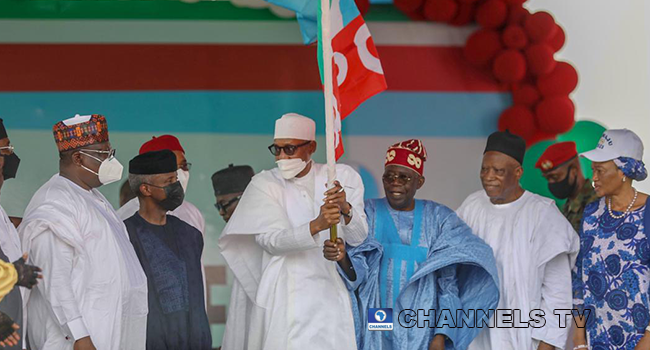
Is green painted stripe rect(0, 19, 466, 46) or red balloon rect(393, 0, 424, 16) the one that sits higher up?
red balloon rect(393, 0, 424, 16)

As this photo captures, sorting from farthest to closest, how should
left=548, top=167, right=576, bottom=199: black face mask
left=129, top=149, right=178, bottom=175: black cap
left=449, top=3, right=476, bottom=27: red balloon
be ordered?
1. left=449, top=3, right=476, bottom=27: red balloon
2. left=548, top=167, right=576, bottom=199: black face mask
3. left=129, top=149, right=178, bottom=175: black cap

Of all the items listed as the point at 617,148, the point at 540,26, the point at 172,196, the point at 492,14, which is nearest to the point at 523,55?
the point at 540,26

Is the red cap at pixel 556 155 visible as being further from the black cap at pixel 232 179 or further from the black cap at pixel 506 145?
the black cap at pixel 232 179

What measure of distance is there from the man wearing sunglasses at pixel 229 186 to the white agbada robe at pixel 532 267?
6.66ft

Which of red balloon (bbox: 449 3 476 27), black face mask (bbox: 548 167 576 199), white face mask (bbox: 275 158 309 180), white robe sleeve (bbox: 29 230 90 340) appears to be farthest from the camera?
red balloon (bbox: 449 3 476 27)

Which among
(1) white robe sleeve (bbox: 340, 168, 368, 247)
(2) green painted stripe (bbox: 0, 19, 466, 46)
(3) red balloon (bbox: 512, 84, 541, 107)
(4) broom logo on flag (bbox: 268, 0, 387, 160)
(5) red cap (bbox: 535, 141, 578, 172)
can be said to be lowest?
(1) white robe sleeve (bbox: 340, 168, 368, 247)

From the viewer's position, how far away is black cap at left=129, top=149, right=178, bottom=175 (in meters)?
5.72

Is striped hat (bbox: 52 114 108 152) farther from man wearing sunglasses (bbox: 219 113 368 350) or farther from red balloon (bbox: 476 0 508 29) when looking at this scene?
red balloon (bbox: 476 0 508 29)

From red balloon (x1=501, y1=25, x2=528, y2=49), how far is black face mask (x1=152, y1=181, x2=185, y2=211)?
3025mm

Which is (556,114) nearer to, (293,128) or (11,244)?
(293,128)

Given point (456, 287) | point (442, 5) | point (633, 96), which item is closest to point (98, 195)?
point (456, 287)

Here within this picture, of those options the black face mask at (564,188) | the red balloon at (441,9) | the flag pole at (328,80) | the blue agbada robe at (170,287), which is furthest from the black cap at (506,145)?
the blue agbada robe at (170,287)

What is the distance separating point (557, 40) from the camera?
24.6ft

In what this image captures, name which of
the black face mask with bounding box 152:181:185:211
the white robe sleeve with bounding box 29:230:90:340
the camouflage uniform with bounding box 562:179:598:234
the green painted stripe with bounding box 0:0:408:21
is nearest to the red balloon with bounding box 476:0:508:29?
the green painted stripe with bounding box 0:0:408:21
